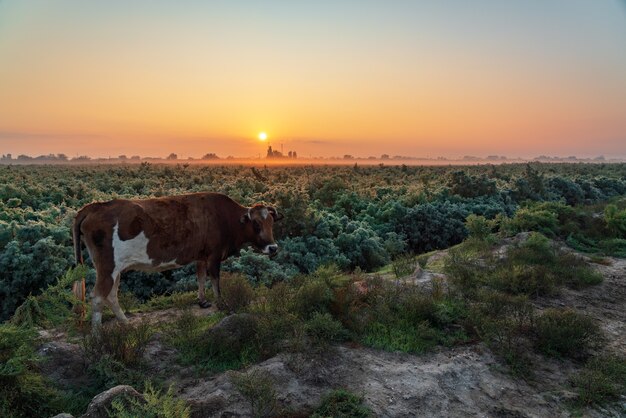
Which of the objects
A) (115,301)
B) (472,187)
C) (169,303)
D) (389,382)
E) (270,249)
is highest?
(472,187)

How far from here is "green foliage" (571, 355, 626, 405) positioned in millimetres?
5082

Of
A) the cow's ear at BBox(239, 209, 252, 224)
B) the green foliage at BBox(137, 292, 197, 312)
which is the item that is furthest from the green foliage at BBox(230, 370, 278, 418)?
the cow's ear at BBox(239, 209, 252, 224)

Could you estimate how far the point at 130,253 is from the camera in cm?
682

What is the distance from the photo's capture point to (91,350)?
209 inches

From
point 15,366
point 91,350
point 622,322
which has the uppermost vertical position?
point 15,366

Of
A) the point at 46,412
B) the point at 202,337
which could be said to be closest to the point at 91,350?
the point at 46,412

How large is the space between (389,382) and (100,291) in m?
4.42

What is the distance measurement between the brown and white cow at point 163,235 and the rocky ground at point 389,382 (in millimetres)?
1216

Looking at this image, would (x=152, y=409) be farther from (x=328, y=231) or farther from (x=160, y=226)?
(x=328, y=231)

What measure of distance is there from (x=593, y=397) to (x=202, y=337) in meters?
4.94

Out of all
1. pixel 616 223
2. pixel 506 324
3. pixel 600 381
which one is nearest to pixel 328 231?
pixel 506 324

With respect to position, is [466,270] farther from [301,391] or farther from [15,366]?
[15,366]

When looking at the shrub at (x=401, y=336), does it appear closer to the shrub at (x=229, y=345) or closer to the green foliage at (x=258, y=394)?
the shrub at (x=229, y=345)

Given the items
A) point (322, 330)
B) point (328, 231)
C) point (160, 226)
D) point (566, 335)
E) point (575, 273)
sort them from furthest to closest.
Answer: point (328, 231) → point (575, 273) → point (160, 226) → point (566, 335) → point (322, 330)
